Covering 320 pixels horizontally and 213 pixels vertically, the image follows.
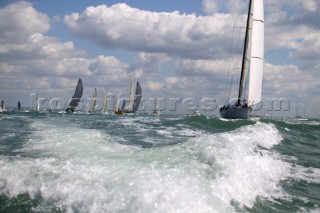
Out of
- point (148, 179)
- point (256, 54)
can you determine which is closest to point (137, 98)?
point (256, 54)

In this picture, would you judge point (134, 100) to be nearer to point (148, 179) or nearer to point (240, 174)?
point (240, 174)

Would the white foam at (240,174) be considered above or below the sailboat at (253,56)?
below

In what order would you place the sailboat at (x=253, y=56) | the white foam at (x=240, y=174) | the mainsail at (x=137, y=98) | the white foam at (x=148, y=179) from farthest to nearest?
the mainsail at (x=137, y=98) → the sailboat at (x=253, y=56) → the white foam at (x=240, y=174) → the white foam at (x=148, y=179)

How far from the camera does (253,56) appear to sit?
38688 millimetres

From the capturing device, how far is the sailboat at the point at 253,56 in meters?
38.1

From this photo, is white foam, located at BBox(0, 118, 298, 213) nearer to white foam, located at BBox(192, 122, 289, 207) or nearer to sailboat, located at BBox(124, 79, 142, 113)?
white foam, located at BBox(192, 122, 289, 207)

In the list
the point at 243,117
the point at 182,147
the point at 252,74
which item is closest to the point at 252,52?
the point at 252,74

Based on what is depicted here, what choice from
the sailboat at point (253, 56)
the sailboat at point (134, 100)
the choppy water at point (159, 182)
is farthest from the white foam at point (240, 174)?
the sailboat at point (134, 100)

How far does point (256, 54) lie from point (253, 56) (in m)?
0.49

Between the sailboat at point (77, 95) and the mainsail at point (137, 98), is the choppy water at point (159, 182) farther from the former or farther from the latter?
the mainsail at point (137, 98)

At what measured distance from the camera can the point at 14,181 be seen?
22.2ft

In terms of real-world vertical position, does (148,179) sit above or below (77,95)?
below

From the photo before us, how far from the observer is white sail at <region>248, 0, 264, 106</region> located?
3847cm

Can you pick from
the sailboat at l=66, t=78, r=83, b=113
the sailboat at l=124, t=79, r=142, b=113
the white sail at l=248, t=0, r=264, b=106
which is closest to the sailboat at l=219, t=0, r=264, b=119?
the white sail at l=248, t=0, r=264, b=106
